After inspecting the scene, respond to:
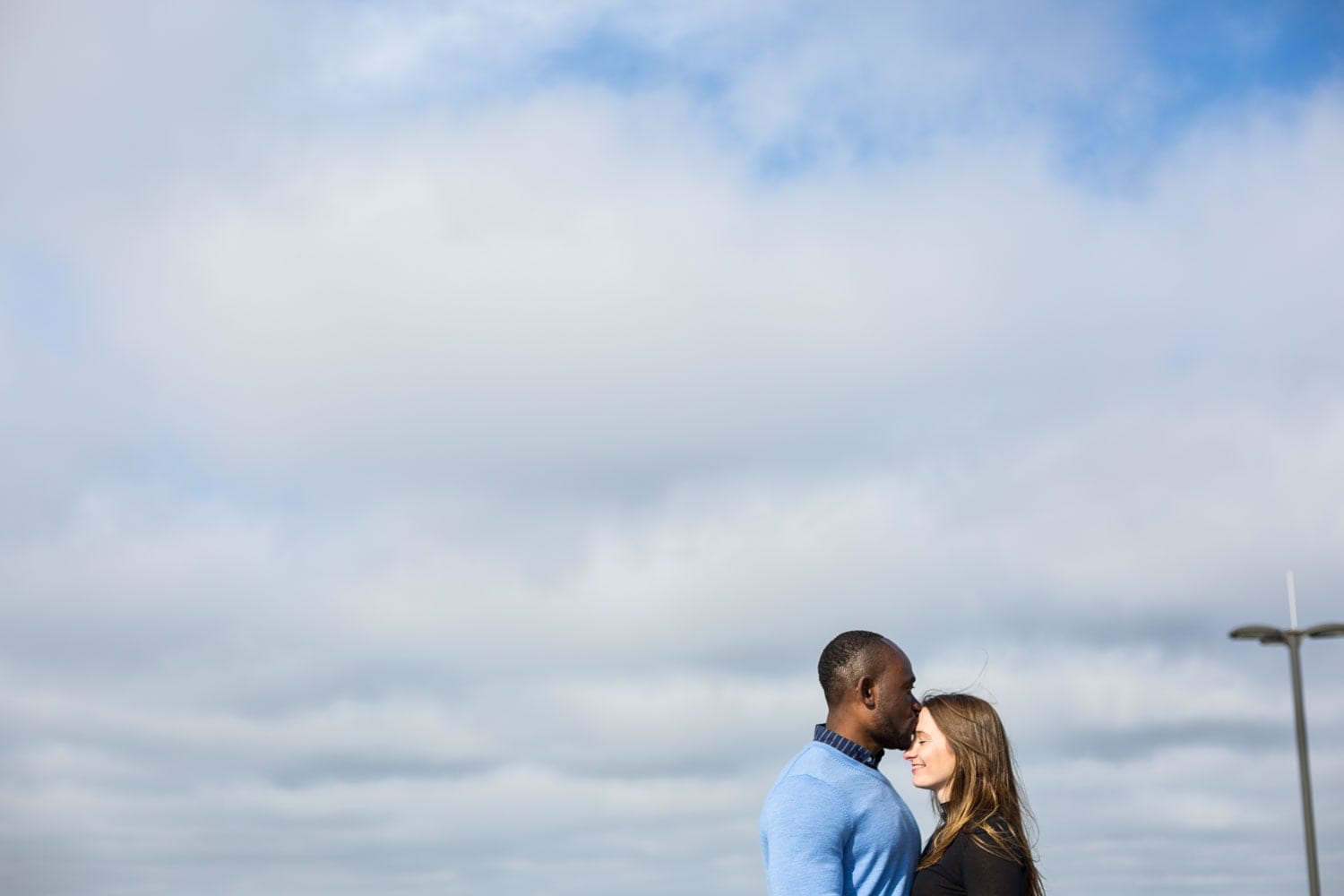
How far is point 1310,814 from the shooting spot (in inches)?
778

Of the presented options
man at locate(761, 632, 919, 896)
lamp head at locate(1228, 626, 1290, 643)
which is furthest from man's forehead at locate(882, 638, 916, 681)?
lamp head at locate(1228, 626, 1290, 643)

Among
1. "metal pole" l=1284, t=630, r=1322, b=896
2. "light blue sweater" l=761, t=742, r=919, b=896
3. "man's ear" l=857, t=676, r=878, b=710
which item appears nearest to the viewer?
"light blue sweater" l=761, t=742, r=919, b=896

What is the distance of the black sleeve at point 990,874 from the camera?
605cm

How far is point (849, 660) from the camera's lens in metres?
6.07

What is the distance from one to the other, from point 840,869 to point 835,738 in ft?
1.83

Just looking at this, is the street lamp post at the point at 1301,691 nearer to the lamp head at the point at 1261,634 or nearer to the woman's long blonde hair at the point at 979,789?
the lamp head at the point at 1261,634

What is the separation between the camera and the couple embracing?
5.70m

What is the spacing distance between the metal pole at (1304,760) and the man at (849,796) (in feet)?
49.9

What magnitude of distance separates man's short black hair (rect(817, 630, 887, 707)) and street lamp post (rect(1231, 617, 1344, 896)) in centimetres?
1488

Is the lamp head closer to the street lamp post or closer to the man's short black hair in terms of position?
the street lamp post

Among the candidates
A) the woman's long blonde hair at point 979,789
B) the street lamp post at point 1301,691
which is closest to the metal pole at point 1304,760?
the street lamp post at point 1301,691

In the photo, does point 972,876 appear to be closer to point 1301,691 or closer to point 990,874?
point 990,874

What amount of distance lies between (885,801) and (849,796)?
207 millimetres

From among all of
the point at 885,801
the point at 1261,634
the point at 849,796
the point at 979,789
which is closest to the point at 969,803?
the point at 979,789
